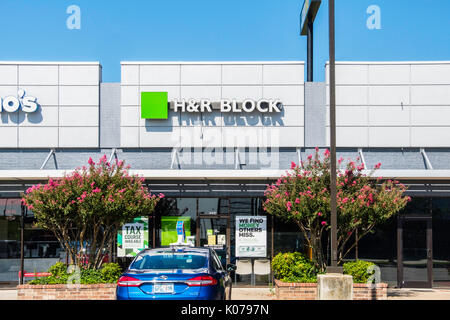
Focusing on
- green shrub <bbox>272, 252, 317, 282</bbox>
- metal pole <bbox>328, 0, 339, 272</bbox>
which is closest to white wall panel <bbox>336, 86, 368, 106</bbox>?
metal pole <bbox>328, 0, 339, 272</bbox>

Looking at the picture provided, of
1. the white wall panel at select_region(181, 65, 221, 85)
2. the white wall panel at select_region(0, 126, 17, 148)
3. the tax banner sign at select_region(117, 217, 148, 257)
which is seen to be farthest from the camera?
the white wall panel at select_region(181, 65, 221, 85)

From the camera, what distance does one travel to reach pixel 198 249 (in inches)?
384

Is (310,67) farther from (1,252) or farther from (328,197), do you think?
(1,252)

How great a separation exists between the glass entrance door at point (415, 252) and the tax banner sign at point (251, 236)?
4413 millimetres

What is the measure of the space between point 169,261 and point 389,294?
9207mm

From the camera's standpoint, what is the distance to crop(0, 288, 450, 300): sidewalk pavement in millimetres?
15414

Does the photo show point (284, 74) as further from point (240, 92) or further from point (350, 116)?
point (350, 116)

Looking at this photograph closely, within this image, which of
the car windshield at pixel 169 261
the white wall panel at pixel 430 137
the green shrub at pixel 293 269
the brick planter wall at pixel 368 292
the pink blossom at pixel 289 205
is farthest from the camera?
the white wall panel at pixel 430 137

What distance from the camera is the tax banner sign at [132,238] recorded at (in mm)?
18344

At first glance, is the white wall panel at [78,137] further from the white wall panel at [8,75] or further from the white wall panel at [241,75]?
the white wall panel at [241,75]

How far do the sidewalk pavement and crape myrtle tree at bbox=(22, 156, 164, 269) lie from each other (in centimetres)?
271

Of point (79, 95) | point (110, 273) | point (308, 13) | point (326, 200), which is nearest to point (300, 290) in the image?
point (326, 200)

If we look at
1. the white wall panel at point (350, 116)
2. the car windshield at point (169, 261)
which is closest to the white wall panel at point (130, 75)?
the white wall panel at point (350, 116)

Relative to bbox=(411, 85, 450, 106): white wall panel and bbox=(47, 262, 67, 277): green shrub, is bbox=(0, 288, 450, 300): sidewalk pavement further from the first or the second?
bbox=(411, 85, 450, 106): white wall panel
